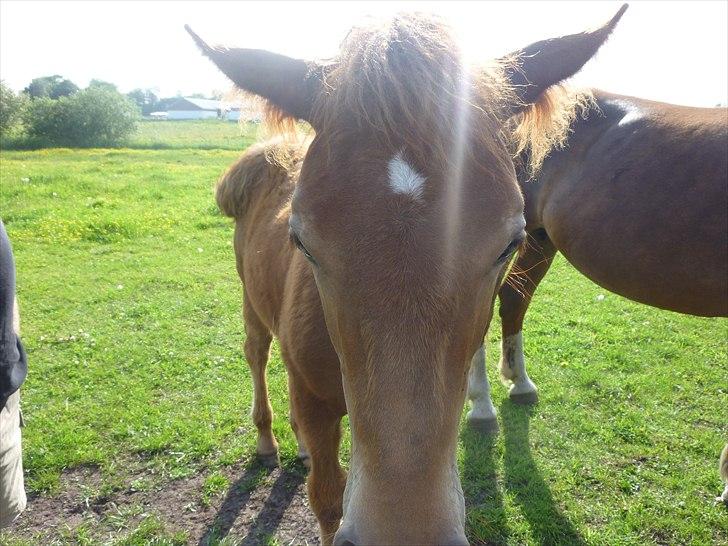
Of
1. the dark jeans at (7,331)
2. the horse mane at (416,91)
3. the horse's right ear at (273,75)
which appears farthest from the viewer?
the dark jeans at (7,331)

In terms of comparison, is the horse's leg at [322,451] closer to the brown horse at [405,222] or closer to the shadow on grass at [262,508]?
the brown horse at [405,222]

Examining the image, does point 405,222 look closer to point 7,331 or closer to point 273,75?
point 273,75

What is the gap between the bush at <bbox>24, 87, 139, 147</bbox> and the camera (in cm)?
3659

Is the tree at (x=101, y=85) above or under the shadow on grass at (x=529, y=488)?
above

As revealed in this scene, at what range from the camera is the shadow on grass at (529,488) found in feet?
10.2

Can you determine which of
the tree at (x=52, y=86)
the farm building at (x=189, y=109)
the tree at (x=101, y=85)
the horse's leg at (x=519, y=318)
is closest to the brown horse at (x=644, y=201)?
the horse's leg at (x=519, y=318)

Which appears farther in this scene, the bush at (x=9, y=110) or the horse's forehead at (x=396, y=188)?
the bush at (x=9, y=110)

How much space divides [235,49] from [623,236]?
2768 millimetres

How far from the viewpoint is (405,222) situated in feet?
4.29

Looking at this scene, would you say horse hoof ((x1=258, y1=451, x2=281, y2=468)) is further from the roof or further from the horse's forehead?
the roof

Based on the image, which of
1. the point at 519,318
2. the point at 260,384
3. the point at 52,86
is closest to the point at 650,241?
the point at 519,318

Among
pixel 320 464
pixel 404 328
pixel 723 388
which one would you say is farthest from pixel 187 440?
pixel 723 388

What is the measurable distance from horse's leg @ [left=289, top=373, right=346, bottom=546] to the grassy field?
0.88 m

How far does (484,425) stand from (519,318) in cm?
103
